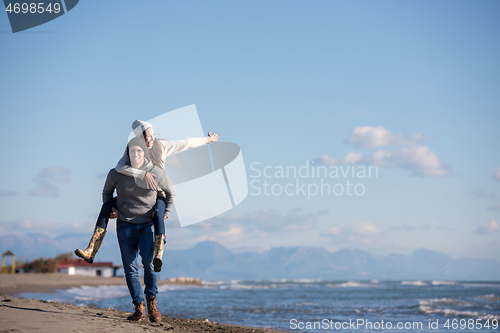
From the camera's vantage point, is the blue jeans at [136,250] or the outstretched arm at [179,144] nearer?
the blue jeans at [136,250]

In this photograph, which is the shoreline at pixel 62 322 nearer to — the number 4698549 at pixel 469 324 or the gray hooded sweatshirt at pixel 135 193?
the gray hooded sweatshirt at pixel 135 193

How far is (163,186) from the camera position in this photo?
4.59 metres

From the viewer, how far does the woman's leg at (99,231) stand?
4.46 meters

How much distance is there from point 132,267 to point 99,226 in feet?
1.85

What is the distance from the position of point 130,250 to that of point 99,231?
0.38 metres

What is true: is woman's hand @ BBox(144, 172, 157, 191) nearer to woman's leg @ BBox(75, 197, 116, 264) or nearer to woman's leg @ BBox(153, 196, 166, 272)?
woman's leg @ BBox(153, 196, 166, 272)

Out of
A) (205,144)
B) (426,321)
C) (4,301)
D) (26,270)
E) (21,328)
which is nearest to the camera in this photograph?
(21,328)

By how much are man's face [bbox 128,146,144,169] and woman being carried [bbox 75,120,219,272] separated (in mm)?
61

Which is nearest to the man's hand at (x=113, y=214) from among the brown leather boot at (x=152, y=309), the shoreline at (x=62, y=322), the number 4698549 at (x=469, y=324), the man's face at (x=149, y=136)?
the man's face at (x=149, y=136)

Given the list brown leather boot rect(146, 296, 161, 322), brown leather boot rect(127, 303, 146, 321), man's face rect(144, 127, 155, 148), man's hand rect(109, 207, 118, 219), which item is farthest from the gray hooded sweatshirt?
brown leather boot rect(127, 303, 146, 321)

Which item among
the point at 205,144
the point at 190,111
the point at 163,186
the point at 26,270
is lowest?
the point at 26,270

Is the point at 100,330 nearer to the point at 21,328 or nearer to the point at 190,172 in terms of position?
the point at 21,328

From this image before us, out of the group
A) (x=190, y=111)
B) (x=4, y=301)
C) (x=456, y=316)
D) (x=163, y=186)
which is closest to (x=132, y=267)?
(x=163, y=186)

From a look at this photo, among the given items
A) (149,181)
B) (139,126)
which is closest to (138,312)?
(149,181)
